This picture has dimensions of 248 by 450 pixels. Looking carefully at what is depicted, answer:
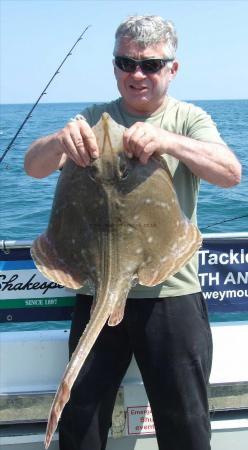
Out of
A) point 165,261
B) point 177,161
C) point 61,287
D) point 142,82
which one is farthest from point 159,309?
point 142,82

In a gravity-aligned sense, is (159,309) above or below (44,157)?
below

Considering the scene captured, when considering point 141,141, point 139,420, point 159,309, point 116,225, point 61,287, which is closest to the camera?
point 141,141

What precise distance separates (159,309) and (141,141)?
2.96 feet

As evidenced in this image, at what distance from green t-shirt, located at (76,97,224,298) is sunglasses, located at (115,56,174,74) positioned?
0.84 ft

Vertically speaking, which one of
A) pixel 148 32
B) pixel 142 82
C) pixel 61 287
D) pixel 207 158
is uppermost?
pixel 148 32

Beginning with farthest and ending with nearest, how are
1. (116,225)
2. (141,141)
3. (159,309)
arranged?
(159,309) < (116,225) < (141,141)

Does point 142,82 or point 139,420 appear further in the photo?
point 139,420

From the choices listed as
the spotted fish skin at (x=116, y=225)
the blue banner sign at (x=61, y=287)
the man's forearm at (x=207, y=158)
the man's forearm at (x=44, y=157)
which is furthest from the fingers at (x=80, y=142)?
the blue banner sign at (x=61, y=287)

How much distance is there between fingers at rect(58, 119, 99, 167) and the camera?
213 cm

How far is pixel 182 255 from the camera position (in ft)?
7.65

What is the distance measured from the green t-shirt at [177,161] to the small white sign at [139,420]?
90 centimetres

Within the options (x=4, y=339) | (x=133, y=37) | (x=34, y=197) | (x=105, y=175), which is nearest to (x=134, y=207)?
(x=105, y=175)

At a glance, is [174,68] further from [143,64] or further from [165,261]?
[165,261]

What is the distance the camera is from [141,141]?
2.10 metres
